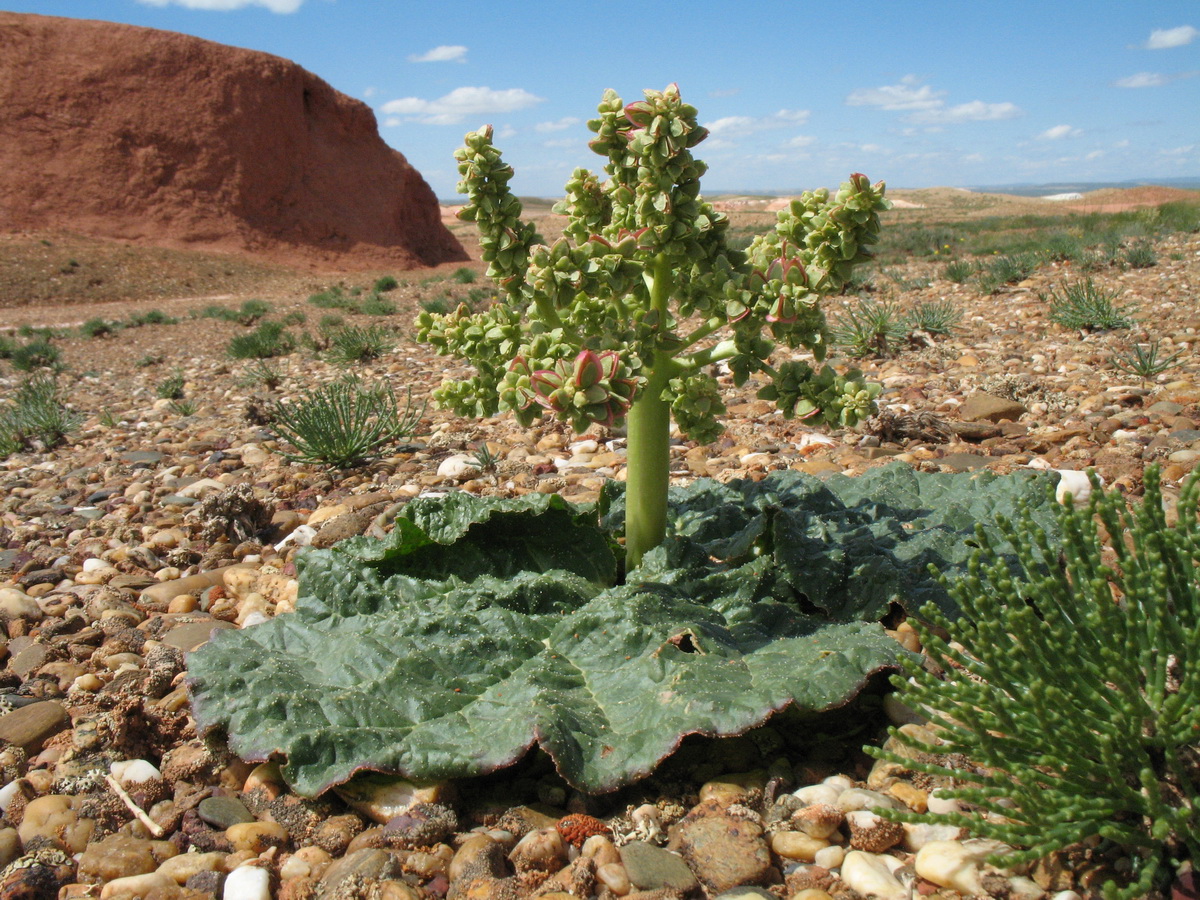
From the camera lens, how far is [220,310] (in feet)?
54.1

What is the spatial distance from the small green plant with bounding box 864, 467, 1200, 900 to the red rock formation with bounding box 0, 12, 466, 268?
32389 mm

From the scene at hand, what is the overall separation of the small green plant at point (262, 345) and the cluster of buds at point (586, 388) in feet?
27.2

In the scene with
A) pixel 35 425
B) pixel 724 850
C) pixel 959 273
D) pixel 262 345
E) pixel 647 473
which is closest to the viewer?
pixel 724 850

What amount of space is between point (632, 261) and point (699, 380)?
405 mm

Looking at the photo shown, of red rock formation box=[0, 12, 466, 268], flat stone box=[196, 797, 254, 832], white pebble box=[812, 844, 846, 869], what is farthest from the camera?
red rock formation box=[0, 12, 466, 268]

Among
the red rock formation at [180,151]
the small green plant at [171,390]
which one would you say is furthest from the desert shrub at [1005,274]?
the red rock formation at [180,151]

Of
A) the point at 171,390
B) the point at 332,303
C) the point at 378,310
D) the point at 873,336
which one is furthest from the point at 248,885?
the point at 332,303

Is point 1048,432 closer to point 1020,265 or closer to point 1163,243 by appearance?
point 1020,265

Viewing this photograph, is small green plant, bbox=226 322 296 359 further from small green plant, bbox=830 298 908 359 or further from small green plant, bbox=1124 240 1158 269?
small green plant, bbox=1124 240 1158 269

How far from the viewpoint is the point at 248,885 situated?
5.88 ft

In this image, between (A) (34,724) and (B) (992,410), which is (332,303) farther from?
(A) (34,724)

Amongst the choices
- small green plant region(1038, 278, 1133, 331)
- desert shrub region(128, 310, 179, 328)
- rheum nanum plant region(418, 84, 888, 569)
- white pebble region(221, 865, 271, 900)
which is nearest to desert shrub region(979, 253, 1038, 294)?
small green plant region(1038, 278, 1133, 331)

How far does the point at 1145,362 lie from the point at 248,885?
5.50 meters

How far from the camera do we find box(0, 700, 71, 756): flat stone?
2.34 m
